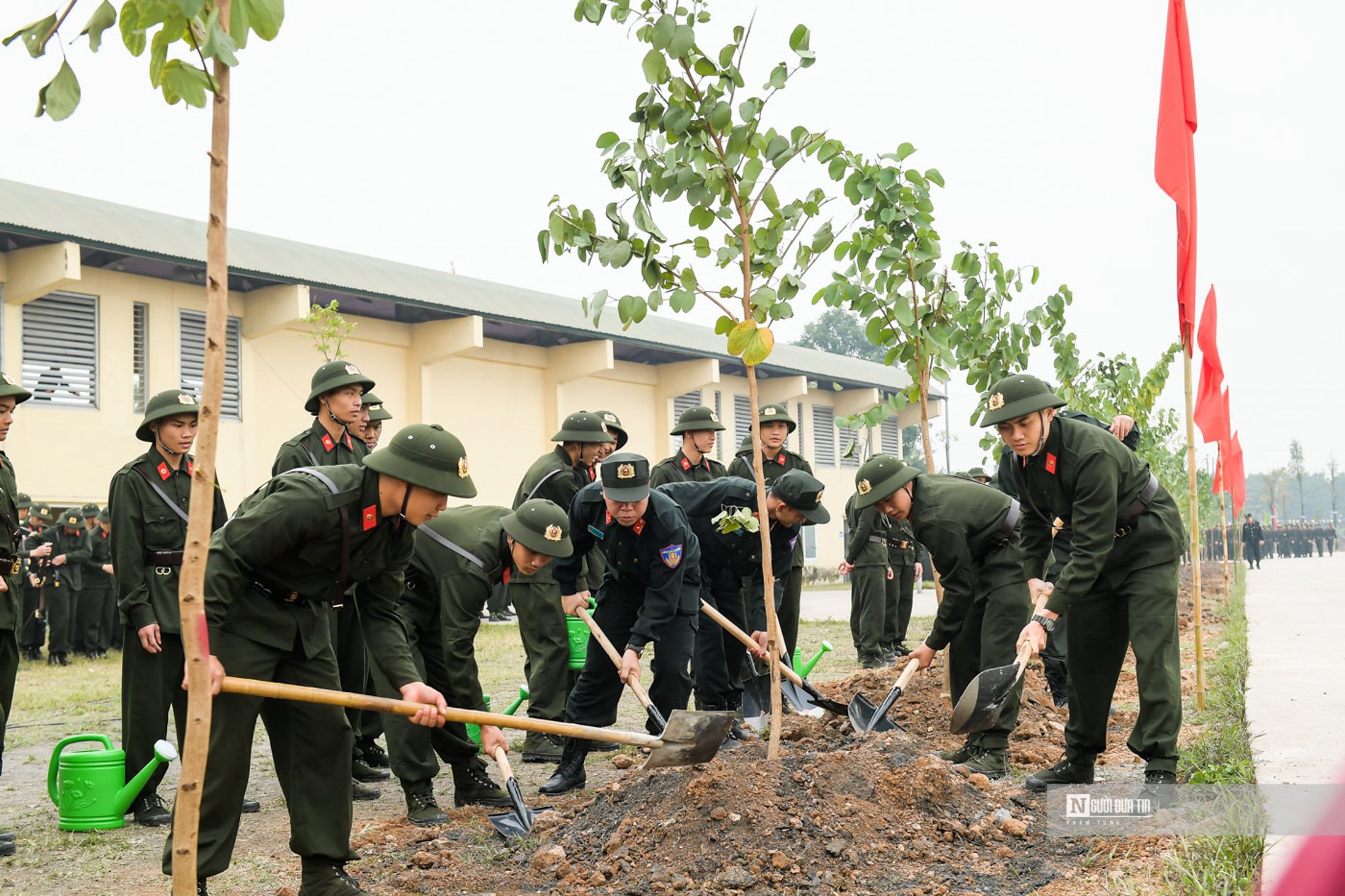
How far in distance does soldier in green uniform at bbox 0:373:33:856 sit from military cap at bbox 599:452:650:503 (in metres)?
2.76

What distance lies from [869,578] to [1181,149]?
5226mm

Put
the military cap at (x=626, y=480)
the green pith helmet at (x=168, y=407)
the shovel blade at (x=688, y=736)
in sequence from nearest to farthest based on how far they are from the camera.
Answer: the shovel blade at (x=688, y=736), the green pith helmet at (x=168, y=407), the military cap at (x=626, y=480)

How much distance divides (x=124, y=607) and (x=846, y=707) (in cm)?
395

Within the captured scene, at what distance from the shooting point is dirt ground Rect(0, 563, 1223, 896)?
13.2ft

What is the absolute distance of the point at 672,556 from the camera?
5898 mm

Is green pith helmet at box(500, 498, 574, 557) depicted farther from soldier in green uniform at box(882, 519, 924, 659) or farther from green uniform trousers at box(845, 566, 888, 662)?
soldier in green uniform at box(882, 519, 924, 659)

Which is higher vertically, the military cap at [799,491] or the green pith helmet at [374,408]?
the green pith helmet at [374,408]

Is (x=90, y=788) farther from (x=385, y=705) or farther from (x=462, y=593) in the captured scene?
(x=385, y=705)

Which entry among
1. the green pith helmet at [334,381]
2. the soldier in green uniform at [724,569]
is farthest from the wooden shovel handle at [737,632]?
the green pith helmet at [334,381]

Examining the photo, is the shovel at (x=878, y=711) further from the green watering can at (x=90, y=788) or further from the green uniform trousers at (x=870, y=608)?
the green uniform trousers at (x=870, y=608)

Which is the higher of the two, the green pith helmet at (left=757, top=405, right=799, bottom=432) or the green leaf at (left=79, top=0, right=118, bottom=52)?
the green leaf at (left=79, top=0, right=118, bottom=52)

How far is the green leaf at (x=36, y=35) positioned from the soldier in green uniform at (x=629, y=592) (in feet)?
11.9

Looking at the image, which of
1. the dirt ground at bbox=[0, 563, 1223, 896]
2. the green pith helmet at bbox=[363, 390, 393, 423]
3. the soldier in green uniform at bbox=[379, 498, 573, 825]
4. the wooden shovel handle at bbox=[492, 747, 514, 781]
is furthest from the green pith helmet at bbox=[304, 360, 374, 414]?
the dirt ground at bbox=[0, 563, 1223, 896]

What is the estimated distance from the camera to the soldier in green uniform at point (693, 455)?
325 inches
